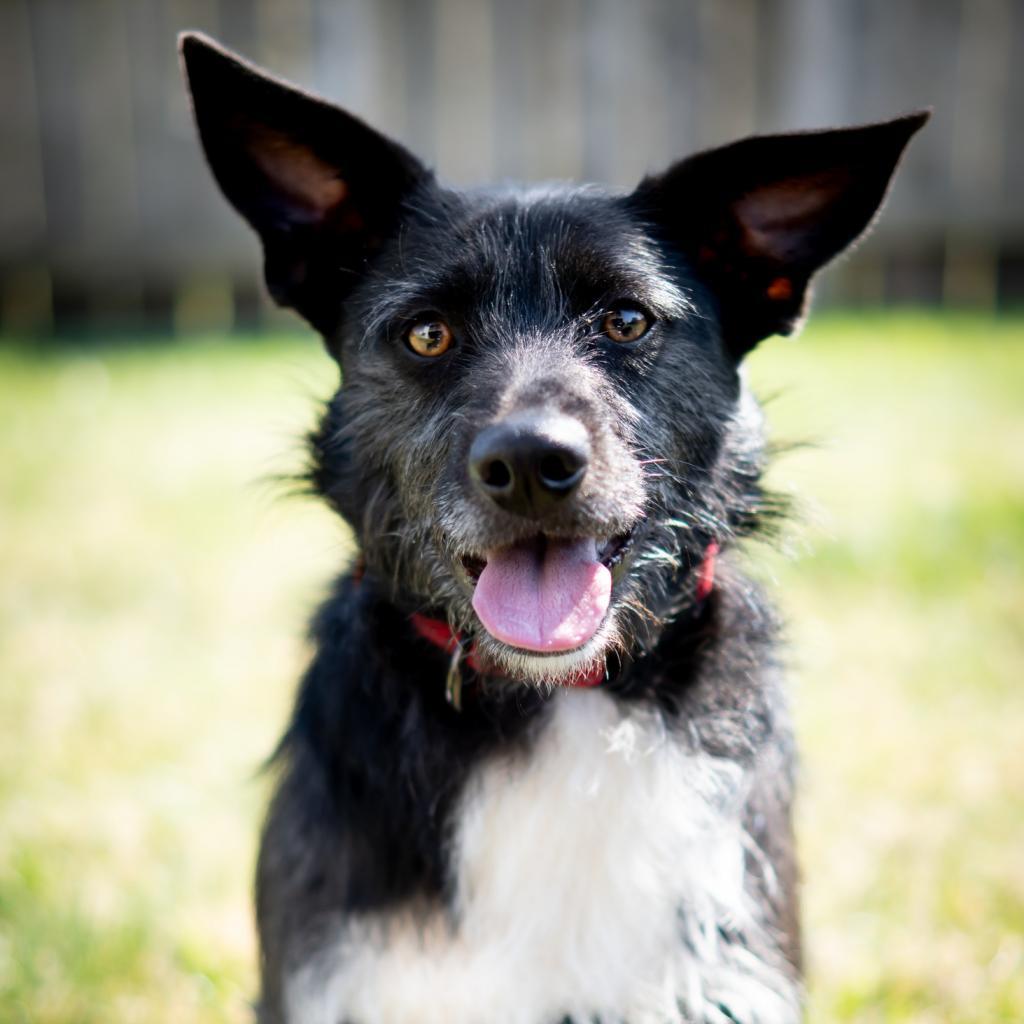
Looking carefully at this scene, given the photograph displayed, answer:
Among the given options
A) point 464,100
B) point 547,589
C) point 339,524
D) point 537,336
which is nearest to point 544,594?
point 547,589

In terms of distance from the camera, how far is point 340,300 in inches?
94.4

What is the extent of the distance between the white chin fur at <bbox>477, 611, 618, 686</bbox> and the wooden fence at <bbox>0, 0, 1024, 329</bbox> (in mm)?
7995

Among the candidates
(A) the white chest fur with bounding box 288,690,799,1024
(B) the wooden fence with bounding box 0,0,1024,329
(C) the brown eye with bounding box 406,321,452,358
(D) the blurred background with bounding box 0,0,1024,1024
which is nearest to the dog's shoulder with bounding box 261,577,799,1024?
(A) the white chest fur with bounding box 288,690,799,1024

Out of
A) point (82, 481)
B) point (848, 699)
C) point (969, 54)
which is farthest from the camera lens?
point (969, 54)

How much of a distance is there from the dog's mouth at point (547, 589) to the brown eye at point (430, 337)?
43cm

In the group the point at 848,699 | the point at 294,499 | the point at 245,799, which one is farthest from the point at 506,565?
the point at 848,699

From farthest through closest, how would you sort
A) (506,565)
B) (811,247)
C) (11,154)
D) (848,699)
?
1. (11,154)
2. (848,699)
3. (811,247)
4. (506,565)

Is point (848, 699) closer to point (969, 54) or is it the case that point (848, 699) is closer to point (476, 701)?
point (476, 701)

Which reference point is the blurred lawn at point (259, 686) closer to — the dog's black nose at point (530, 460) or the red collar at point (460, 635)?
the red collar at point (460, 635)

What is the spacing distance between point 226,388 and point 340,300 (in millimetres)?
5852

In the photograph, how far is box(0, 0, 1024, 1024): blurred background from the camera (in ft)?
9.63

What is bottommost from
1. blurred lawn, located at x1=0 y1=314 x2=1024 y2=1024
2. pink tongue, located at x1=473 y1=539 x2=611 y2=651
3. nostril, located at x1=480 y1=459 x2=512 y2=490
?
blurred lawn, located at x1=0 y1=314 x2=1024 y2=1024

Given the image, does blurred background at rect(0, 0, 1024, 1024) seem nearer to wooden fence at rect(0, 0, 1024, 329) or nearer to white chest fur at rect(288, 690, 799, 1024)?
wooden fence at rect(0, 0, 1024, 329)

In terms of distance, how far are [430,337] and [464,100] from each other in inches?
312
